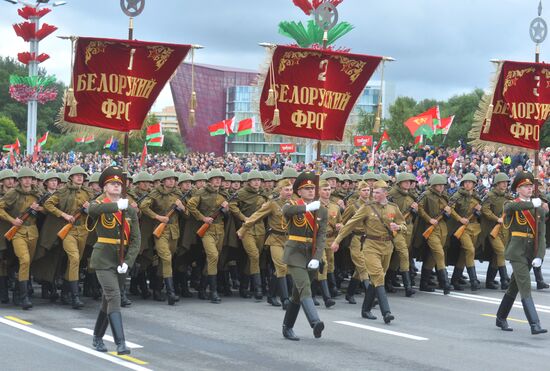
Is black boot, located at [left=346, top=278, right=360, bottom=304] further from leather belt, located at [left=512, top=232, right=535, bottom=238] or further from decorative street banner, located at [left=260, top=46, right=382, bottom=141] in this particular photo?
leather belt, located at [left=512, top=232, right=535, bottom=238]

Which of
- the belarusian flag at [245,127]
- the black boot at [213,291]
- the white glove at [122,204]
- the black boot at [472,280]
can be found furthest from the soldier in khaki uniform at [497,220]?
the belarusian flag at [245,127]

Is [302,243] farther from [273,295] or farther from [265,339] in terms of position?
[273,295]

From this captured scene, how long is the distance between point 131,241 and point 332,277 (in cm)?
576

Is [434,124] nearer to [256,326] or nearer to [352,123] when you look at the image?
[352,123]

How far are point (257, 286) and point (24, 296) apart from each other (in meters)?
3.60

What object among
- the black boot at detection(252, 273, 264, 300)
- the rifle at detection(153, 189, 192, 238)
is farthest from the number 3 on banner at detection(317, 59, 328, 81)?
the black boot at detection(252, 273, 264, 300)

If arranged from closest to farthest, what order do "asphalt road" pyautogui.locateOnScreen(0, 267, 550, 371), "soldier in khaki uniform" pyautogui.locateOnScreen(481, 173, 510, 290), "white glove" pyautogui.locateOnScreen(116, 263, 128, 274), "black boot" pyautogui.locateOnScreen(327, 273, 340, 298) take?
1. "asphalt road" pyautogui.locateOnScreen(0, 267, 550, 371)
2. "white glove" pyautogui.locateOnScreen(116, 263, 128, 274)
3. "black boot" pyautogui.locateOnScreen(327, 273, 340, 298)
4. "soldier in khaki uniform" pyautogui.locateOnScreen(481, 173, 510, 290)

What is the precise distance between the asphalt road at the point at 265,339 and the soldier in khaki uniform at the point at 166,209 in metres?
0.87

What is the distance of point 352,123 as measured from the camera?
51.5 ft

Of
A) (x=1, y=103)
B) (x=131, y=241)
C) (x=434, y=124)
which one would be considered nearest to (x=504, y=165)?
(x=434, y=124)

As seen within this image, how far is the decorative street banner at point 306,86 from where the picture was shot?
14.4 meters

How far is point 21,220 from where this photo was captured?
14352 mm

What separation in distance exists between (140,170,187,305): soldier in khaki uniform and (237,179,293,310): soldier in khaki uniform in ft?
4.67

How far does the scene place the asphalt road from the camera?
10.1 metres
